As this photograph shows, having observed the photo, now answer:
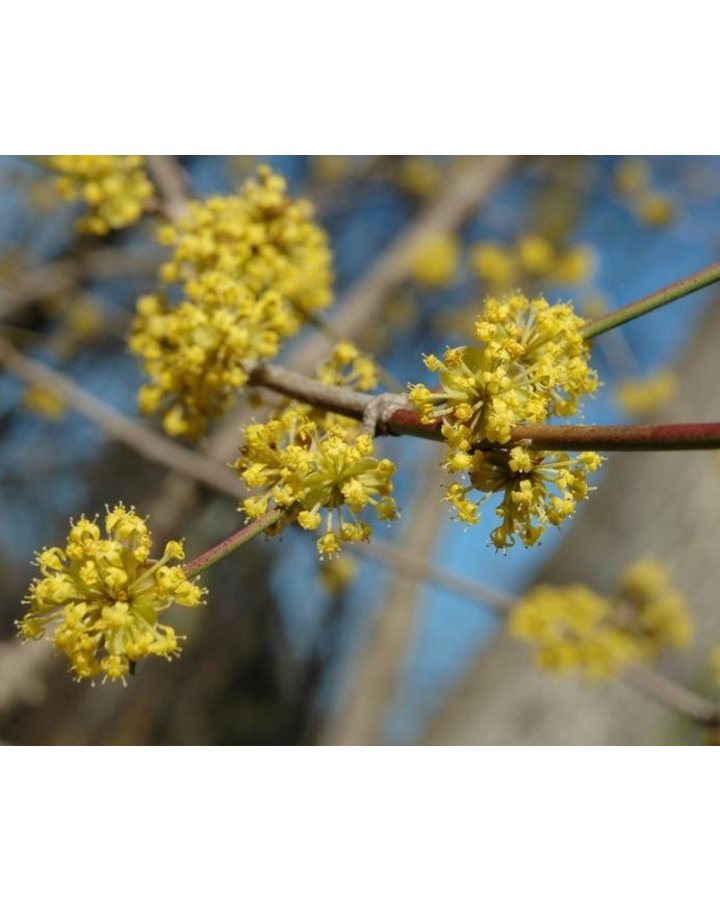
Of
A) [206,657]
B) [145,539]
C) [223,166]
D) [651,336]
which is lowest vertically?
[145,539]

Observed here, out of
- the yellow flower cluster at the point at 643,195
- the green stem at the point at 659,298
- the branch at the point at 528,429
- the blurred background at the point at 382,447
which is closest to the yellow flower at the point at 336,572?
the blurred background at the point at 382,447

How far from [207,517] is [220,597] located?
0.99 metres

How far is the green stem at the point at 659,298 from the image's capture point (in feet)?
3.45

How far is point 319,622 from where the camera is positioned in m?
5.48

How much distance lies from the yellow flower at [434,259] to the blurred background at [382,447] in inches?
0.4

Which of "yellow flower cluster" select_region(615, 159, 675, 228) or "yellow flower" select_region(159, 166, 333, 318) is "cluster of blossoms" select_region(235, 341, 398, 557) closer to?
"yellow flower" select_region(159, 166, 333, 318)

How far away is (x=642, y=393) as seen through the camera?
3.82 metres

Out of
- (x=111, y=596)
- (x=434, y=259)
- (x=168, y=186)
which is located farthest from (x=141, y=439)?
(x=434, y=259)

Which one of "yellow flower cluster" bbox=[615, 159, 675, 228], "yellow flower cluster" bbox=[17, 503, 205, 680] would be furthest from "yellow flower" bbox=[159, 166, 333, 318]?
"yellow flower cluster" bbox=[615, 159, 675, 228]

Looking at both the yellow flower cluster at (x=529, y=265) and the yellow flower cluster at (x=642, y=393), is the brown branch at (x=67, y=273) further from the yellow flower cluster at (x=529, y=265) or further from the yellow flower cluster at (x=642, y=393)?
the yellow flower cluster at (x=642, y=393)

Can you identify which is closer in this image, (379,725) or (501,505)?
(501,505)
